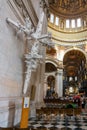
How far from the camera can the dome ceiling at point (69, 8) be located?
982 inches

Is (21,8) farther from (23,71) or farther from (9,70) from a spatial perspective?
(9,70)

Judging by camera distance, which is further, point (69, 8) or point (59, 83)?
point (69, 8)

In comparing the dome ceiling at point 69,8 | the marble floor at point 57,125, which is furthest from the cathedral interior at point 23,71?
Result: the dome ceiling at point 69,8

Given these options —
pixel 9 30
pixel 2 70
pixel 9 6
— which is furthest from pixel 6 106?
pixel 9 6

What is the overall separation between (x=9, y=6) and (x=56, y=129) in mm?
4637

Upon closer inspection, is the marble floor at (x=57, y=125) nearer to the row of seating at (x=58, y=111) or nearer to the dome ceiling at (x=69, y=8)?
the row of seating at (x=58, y=111)

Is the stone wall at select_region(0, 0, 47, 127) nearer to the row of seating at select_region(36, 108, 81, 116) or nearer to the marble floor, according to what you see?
the marble floor

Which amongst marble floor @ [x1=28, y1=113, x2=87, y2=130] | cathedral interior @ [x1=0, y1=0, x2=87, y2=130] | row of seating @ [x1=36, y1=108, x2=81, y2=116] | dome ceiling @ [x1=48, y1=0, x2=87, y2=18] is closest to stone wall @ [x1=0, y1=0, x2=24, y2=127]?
cathedral interior @ [x1=0, y1=0, x2=87, y2=130]

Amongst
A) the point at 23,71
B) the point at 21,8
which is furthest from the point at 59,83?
the point at 21,8

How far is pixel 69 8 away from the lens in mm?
25844

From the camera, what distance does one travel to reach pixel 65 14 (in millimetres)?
25953

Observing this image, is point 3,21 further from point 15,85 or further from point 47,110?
point 47,110

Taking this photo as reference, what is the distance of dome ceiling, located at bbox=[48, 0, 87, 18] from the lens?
982 inches

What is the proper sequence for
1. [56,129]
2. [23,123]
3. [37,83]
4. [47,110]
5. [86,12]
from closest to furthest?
[23,123], [56,129], [47,110], [37,83], [86,12]
